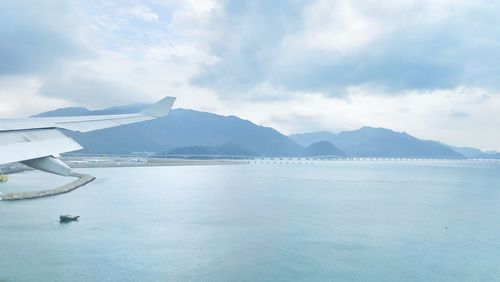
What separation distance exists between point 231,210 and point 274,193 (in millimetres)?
15225

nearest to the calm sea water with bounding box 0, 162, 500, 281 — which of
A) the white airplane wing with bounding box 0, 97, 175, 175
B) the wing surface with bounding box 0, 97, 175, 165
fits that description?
the wing surface with bounding box 0, 97, 175, 165

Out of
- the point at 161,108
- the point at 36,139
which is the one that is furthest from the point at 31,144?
the point at 161,108

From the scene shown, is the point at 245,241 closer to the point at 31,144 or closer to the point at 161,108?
the point at 161,108

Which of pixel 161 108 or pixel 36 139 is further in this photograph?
pixel 161 108

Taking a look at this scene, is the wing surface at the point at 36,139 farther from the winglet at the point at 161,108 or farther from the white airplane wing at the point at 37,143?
the winglet at the point at 161,108

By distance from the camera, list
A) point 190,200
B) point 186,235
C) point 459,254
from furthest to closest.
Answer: point 190,200, point 186,235, point 459,254

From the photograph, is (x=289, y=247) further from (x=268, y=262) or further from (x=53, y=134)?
(x=53, y=134)

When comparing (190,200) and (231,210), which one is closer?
(231,210)

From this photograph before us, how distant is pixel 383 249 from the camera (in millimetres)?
23234

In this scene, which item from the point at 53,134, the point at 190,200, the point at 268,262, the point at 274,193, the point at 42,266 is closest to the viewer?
the point at 53,134

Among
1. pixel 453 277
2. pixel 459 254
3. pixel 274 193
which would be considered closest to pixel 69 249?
pixel 453 277

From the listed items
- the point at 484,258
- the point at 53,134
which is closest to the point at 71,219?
the point at 53,134

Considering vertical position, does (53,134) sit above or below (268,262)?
above

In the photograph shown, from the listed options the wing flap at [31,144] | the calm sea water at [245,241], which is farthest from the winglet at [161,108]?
the calm sea water at [245,241]
